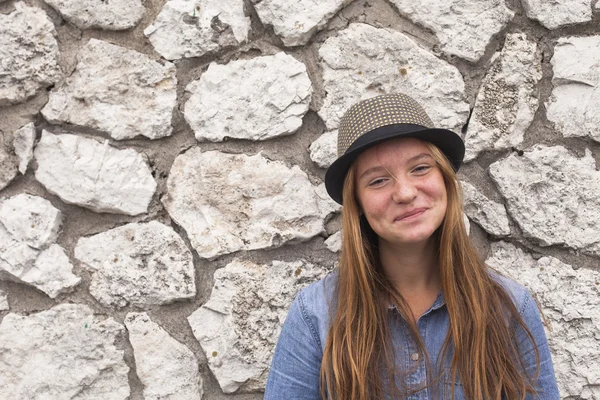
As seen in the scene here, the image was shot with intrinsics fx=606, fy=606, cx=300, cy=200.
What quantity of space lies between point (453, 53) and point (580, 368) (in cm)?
93

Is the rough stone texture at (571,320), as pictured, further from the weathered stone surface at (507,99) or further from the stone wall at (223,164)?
the weathered stone surface at (507,99)

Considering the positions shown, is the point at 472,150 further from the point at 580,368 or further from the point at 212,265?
the point at 212,265

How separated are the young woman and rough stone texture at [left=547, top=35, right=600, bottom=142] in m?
0.43

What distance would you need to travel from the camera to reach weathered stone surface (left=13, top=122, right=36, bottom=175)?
1.68 meters

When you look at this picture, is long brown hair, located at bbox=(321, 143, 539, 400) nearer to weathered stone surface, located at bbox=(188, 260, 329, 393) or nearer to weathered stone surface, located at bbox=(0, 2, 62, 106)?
weathered stone surface, located at bbox=(188, 260, 329, 393)

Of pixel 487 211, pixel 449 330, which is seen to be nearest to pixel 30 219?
pixel 449 330

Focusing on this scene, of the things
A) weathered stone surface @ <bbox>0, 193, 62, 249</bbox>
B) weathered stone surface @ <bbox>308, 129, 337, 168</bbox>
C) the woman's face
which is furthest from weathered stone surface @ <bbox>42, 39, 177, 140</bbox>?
the woman's face

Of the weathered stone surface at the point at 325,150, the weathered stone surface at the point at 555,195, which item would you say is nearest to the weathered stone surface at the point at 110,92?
Answer: the weathered stone surface at the point at 325,150

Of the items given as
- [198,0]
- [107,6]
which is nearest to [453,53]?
[198,0]

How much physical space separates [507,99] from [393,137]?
52cm

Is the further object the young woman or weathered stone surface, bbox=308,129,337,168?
weathered stone surface, bbox=308,129,337,168

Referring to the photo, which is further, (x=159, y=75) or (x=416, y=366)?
(x=159, y=75)

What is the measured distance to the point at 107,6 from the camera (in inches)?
65.4

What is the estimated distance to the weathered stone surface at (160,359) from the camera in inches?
66.9
